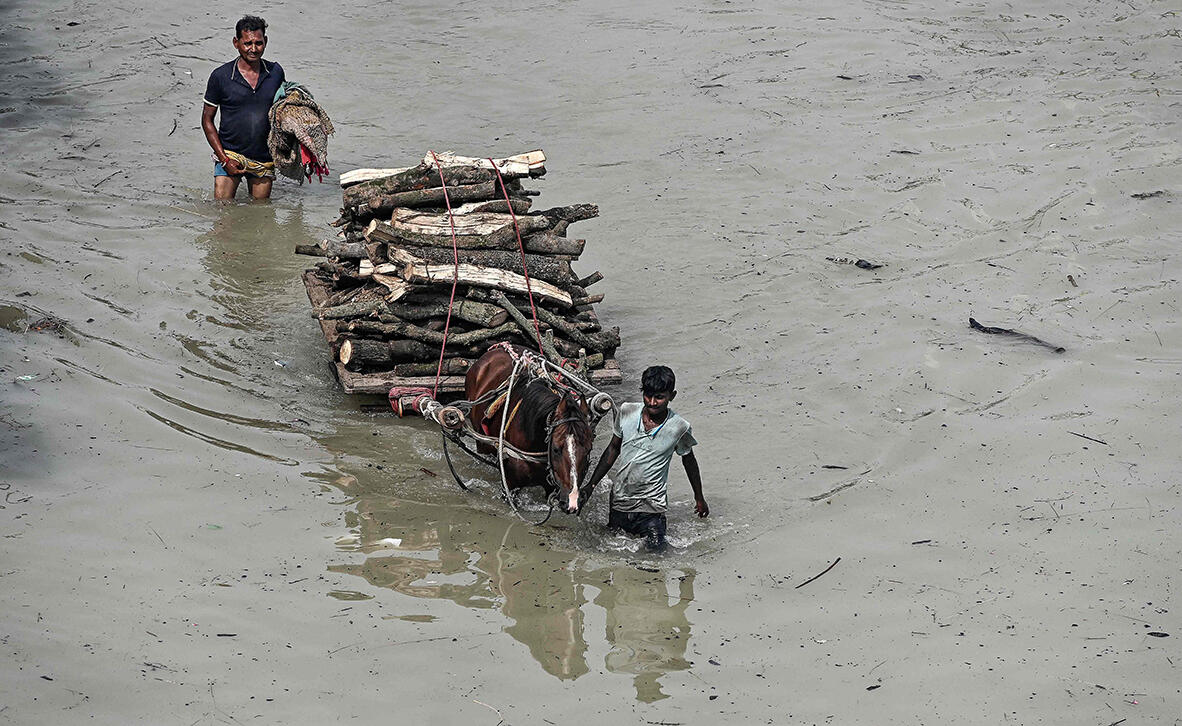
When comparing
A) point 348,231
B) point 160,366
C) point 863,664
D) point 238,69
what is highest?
point 238,69

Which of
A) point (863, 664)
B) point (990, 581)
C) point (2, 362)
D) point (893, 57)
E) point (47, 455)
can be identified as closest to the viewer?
point (863, 664)

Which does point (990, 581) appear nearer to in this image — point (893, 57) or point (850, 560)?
point (850, 560)

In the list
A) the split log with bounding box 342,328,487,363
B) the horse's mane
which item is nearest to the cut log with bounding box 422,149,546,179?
the split log with bounding box 342,328,487,363

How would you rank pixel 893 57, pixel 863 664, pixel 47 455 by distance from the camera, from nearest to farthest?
pixel 863 664 → pixel 47 455 → pixel 893 57

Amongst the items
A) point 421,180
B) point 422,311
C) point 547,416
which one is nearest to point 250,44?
point 421,180

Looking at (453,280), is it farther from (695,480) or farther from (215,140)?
(215,140)

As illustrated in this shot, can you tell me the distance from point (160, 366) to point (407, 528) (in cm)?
299

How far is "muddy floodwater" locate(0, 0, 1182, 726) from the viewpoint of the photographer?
6.04 metres

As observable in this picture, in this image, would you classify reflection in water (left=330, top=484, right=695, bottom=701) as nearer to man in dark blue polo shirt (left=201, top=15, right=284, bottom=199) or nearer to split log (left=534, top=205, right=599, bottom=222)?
split log (left=534, top=205, right=599, bottom=222)

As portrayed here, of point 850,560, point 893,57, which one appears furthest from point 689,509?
point 893,57

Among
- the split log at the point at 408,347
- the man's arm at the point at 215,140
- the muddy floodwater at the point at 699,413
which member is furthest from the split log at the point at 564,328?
the man's arm at the point at 215,140

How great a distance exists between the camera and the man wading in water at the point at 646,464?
283 inches

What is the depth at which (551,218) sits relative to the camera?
9.33m

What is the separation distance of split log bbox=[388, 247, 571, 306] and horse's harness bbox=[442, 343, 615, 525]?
721 mm
